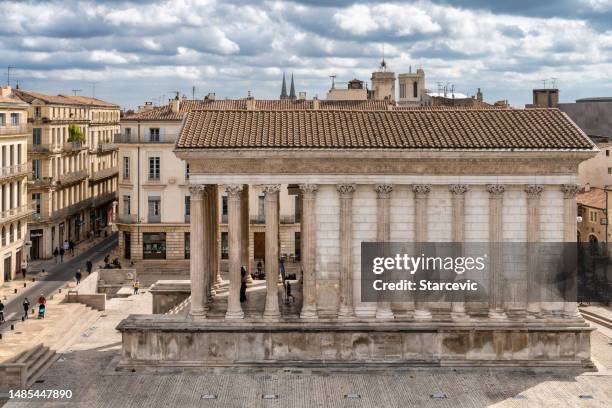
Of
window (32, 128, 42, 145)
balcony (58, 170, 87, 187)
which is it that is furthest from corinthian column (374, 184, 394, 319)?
window (32, 128, 42, 145)

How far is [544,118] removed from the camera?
4069 cm

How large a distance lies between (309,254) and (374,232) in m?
3.18

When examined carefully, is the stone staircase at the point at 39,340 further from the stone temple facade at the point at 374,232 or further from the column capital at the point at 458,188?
the column capital at the point at 458,188

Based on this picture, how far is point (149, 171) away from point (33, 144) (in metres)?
13.2

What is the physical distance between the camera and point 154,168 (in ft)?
224

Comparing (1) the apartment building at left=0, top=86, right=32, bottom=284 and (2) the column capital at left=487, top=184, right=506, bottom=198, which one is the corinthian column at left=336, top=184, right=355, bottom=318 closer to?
(2) the column capital at left=487, top=184, right=506, bottom=198

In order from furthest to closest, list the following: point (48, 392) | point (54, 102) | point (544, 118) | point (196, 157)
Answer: point (54, 102) < point (544, 118) < point (196, 157) < point (48, 392)

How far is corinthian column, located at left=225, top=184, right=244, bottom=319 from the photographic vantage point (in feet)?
124

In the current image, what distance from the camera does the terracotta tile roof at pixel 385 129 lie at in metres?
37.6

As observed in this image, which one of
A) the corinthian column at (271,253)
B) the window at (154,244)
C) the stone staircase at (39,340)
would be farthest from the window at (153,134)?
the corinthian column at (271,253)

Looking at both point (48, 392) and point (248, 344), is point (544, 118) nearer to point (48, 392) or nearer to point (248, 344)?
point (248, 344)

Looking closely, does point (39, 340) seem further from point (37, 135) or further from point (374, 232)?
point (37, 135)

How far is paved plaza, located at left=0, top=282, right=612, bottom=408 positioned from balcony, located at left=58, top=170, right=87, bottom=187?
4017 centimetres

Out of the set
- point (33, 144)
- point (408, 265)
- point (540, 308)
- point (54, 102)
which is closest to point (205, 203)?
point (408, 265)
